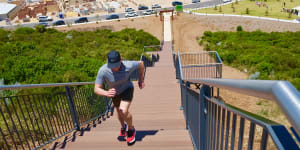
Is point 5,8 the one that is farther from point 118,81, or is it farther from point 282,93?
point 282,93

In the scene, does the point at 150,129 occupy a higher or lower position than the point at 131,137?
lower

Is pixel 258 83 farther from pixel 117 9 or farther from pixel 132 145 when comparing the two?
pixel 117 9

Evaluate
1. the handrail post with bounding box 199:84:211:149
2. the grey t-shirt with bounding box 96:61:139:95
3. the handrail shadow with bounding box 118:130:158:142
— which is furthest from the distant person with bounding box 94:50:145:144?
the handrail post with bounding box 199:84:211:149

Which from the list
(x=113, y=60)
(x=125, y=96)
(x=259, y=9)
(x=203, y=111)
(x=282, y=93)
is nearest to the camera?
(x=282, y=93)

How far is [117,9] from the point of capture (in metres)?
61.5

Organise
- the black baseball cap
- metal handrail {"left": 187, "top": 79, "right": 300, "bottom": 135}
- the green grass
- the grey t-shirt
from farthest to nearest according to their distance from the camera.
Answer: the green grass < the grey t-shirt < the black baseball cap < metal handrail {"left": 187, "top": 79, "right": 300, "bottom": 135}

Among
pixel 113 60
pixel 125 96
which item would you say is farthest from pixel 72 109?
pixel 113 60

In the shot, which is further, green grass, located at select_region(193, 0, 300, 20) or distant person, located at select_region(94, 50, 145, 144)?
green grass, located at select_region(193, 0, 300, 20)

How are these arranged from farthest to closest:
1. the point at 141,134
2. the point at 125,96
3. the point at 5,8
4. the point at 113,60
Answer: the point at 5,8
the point at 141,134
the point at 125,96
the point at 113,60

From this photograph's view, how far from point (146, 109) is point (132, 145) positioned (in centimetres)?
270

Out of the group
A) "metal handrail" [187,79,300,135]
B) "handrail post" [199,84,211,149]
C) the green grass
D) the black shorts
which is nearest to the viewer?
"metal handrail" [187,79,300,135]

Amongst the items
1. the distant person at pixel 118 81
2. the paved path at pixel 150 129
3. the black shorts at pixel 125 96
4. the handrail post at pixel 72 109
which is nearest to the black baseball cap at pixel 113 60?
the distant person at pixel 118 81

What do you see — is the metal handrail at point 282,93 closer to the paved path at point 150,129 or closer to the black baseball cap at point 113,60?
the black baseball cap at point 113,60

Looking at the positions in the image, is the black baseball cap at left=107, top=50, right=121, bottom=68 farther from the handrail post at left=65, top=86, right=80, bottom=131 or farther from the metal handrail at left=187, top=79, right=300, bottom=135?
the metal handrail at left=187, top=79, right=300, bottom=135
